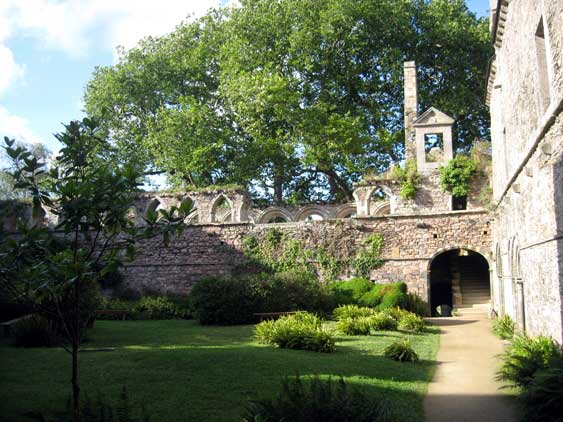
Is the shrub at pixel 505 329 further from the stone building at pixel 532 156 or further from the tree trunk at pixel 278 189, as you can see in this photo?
the tree trunk at pixel 278 189

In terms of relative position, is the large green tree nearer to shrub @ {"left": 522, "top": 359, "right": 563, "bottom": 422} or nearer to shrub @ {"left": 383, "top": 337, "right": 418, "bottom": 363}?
shrub @ {"left": 383, "top": 337, "right": 418, "bottom": 363}

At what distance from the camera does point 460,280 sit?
22922mm

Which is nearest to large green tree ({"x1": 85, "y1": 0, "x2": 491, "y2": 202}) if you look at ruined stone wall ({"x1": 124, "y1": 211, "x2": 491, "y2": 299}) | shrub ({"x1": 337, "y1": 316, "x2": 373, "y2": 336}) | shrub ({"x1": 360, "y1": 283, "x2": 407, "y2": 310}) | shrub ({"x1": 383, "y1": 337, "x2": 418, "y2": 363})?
ruined stone wall ({"x1": 124, "y1": 211, "x2": 491, "y2": 299})

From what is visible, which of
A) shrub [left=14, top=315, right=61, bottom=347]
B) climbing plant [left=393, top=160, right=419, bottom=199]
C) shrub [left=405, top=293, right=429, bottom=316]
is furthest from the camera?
climbing plant [left=393, top=160, right=419, bottom=199]

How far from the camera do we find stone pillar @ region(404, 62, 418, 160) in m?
24.4

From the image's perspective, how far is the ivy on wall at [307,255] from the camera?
21.0m

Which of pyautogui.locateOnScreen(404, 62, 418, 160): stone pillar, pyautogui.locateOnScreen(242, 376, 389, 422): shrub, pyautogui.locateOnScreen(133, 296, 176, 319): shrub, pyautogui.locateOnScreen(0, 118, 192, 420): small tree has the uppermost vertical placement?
pyautogui.locateOnScreen(404, 62, 418, 160): stone pillar

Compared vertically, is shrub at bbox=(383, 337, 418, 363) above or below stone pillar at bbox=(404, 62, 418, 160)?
below

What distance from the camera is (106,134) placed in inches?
1259

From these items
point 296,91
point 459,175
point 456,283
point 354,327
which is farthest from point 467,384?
point 296,91

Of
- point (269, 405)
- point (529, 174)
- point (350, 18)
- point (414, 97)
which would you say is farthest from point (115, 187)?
point (350, 18)

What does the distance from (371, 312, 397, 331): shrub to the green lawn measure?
1874 millimetres

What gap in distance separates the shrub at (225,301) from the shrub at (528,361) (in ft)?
31.0

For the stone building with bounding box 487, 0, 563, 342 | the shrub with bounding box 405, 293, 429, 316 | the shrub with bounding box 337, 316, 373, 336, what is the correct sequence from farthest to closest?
1. the shrub with bounding box 405, 293, 429, 316
2. the shrub with bounding box 337, 316, 373, 336
3. the stone building with bounding box 487, 0, 563, 342
